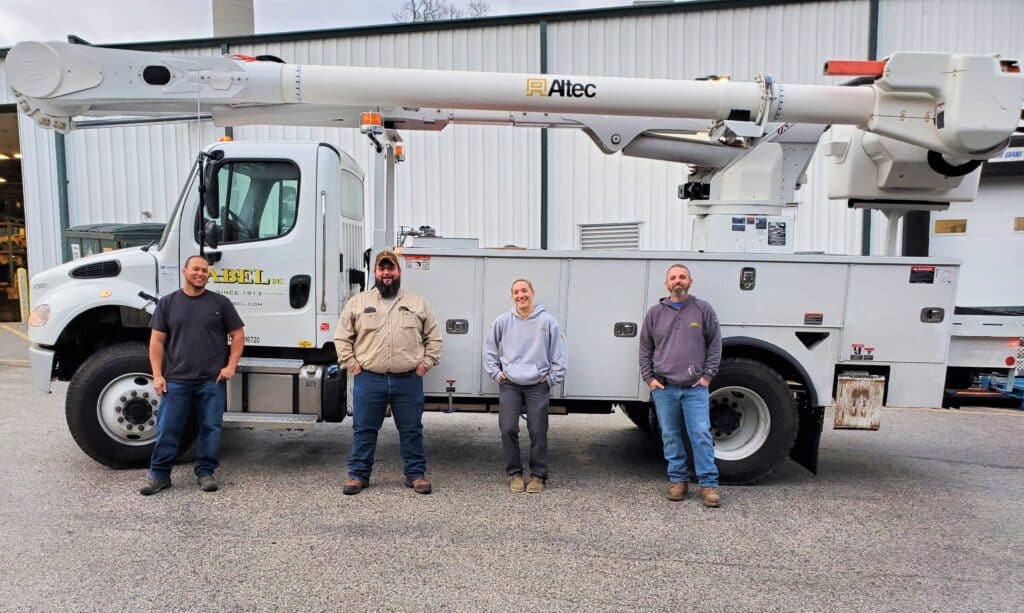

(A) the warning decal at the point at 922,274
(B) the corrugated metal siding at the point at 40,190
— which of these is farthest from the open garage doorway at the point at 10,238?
(A) the warning decal at the point at 922,274

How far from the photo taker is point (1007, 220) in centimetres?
978

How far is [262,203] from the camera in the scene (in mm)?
5500

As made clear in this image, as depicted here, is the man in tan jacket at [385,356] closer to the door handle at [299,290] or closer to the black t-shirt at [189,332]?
the door handle at [299,290]

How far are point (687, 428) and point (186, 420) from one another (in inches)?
152

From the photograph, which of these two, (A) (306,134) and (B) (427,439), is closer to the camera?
(B) (427,439)

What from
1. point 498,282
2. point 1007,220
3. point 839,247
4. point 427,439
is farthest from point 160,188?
point 1007,220

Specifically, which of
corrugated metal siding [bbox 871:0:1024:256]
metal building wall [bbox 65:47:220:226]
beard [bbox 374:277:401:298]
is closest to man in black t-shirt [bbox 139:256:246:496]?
beard [bbox 374:277:401:298]

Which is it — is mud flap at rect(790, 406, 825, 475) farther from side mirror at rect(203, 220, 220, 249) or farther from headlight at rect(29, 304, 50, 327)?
headlight at rect(29, 304, 50, 327)

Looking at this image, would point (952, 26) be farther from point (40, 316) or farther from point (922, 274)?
point (40, 316)

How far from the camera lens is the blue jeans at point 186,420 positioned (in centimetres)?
505

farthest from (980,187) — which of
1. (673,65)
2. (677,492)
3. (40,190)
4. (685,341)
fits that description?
(40,190)

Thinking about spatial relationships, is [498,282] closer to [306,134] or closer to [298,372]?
[298,372]

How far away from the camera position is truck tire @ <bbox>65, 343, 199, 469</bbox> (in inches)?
212

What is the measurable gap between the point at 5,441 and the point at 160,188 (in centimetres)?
769
